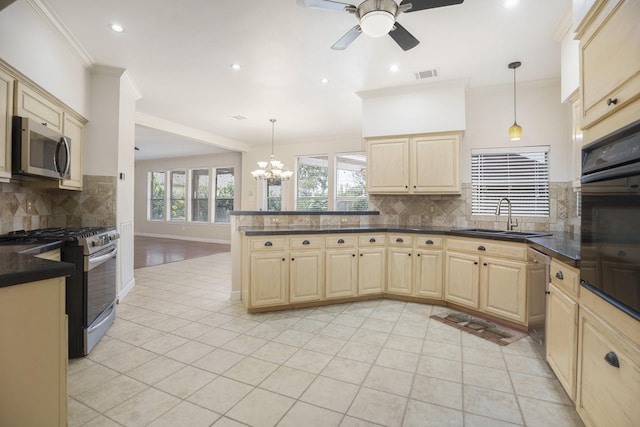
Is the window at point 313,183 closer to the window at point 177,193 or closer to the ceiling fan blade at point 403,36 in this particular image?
the window at point 177,193

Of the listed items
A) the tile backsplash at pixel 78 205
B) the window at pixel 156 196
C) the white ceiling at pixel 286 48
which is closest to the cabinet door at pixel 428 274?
the white ceiling at pixel 286 48

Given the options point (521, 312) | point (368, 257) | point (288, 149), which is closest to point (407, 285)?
point (368, 257)

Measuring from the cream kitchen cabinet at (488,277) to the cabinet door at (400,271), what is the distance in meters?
0.42

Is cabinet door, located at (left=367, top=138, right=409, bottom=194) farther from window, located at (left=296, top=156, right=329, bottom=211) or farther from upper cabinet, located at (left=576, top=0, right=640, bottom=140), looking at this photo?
window, located at (left=296, top=156, right=329, bottom=211)

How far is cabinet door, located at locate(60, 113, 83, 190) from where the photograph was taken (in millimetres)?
3055

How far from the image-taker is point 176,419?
1652 mm

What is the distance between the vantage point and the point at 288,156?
7961 millimetres

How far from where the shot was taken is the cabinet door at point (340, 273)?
3488 millimetres

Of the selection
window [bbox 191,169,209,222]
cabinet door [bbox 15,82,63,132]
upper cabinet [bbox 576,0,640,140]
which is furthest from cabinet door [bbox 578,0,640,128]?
window [bbox 191,169,209,222]

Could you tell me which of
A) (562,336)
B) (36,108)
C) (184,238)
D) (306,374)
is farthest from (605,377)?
(184,238)

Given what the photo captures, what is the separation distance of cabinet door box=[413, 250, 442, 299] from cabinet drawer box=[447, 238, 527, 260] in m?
0.24

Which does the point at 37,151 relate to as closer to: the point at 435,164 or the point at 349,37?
the point at 349,37

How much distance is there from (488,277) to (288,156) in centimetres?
594

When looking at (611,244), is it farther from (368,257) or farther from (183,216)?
(183,216)
